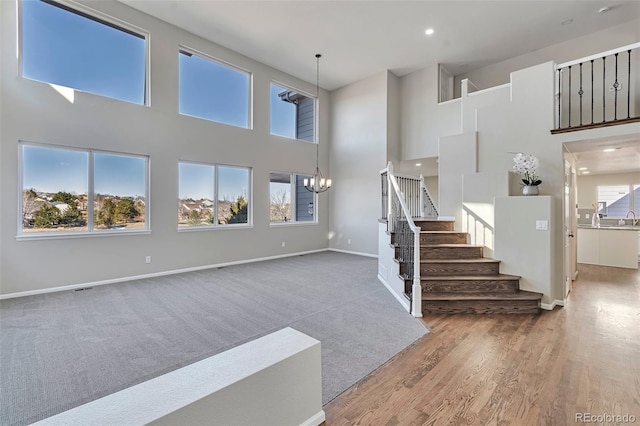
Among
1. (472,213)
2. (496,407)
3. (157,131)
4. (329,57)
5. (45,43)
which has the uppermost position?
(329,57)

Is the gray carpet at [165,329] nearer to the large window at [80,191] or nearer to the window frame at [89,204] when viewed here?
the window frame at [89,204]

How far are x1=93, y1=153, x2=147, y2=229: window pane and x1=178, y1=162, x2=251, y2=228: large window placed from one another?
0.74 metres

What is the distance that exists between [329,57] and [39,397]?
765cm

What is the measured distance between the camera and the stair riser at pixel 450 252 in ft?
15.3

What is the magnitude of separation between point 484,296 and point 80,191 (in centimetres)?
672

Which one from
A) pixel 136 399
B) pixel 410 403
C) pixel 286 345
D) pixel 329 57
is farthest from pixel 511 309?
pixel 329 57

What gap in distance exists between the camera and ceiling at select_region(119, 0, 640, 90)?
529 cm

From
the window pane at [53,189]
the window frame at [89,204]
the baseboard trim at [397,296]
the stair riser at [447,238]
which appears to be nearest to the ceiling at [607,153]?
the stair riser at [447,238]

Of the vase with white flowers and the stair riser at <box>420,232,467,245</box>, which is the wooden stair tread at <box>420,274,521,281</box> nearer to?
the stair riser at <box>420,232,467,245</box>

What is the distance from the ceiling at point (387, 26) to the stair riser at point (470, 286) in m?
4.86

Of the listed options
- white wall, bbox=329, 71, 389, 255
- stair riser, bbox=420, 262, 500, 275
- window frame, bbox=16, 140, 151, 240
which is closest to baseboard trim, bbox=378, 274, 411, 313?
stair riser, bbox=420, 262, 500, 275

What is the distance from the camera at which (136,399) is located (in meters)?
1.17

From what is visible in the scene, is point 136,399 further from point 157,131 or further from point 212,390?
point 157,131

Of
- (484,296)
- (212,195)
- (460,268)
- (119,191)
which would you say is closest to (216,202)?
(212,195)
